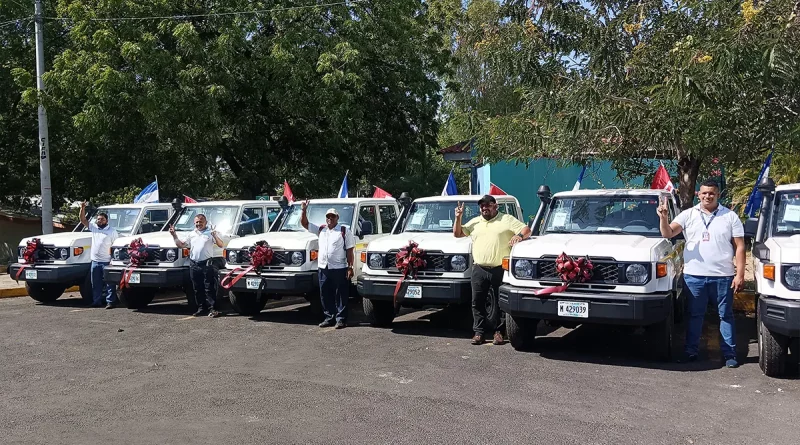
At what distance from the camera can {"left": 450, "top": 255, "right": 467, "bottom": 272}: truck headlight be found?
8.95 m

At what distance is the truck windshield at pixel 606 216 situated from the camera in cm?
834

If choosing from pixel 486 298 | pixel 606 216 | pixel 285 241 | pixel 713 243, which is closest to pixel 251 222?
pixel 285 241

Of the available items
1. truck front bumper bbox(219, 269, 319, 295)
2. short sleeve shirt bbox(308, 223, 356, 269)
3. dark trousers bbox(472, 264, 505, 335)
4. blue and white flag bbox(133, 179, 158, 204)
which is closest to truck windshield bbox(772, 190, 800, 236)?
dark trousers bbox(472, 264, 505, 335)

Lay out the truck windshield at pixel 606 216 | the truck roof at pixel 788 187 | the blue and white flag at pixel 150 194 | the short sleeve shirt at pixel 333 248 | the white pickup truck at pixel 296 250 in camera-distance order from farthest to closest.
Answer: the blue and white flag at pixel 150 194, the white pickup truck at pixel 296 250, the short sleeve shirt at pixel 333 248, the truck windshield at pixel 606 216, the truck roof at pixel 788 187

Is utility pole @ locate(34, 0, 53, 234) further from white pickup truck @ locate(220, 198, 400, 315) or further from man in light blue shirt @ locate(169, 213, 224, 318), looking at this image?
white pickup truck @ locate(220, 198, 400, 315)

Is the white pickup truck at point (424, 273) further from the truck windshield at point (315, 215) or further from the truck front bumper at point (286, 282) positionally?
the truck windshield at point (315, 215)

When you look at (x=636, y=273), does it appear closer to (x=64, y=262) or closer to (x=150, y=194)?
(x=64, y=262)

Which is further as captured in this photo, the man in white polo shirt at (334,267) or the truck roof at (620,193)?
the man in white polo shirt at (334,267)

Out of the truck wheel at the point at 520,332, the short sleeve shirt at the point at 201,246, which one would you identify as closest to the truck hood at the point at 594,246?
the truck wheel at the point at 520,332

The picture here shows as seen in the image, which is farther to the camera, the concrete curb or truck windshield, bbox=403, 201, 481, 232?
the concrete curb

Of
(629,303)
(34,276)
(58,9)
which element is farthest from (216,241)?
(58,9)

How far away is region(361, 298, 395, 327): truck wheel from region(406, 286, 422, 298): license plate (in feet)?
2.32

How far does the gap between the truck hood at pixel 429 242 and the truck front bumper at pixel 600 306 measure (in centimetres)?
157

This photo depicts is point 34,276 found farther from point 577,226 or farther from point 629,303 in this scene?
point 629,303
